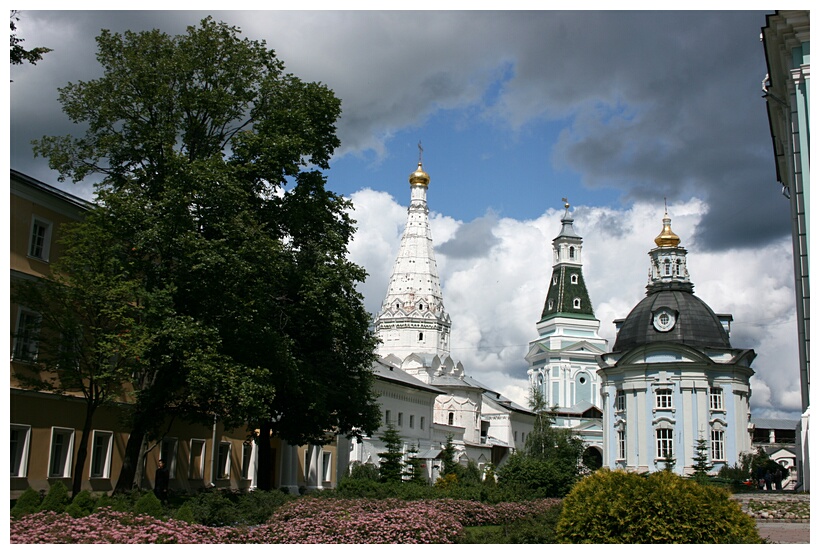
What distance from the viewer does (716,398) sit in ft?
194

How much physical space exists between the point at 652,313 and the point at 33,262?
46707 millimetres

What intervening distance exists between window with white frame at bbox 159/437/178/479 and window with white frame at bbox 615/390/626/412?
125ft

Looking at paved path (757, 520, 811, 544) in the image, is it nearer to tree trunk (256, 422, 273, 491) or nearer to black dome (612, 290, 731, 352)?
tree trunk (256, 422, 273, 491)

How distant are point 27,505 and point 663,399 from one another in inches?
1955

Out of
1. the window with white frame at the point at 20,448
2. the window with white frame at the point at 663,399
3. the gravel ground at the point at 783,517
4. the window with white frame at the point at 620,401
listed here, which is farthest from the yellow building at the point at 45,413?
the window with white frame at the point at 620,401

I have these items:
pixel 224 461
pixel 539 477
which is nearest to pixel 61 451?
pixel 224 461

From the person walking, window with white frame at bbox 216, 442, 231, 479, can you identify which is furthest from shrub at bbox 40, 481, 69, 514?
window with white frame at bbox 216, 442, 231, 479

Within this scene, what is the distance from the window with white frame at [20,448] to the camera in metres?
23.4

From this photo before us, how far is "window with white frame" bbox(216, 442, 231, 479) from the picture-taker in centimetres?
3522

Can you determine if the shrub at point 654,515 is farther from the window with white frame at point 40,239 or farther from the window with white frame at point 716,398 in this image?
the window with white frame at point 716,398

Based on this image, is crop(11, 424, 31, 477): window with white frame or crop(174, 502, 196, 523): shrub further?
crop(11, 424, 31, 477): window with white frame

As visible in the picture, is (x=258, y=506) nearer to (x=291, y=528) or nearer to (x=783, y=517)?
(x=291, y=528)
